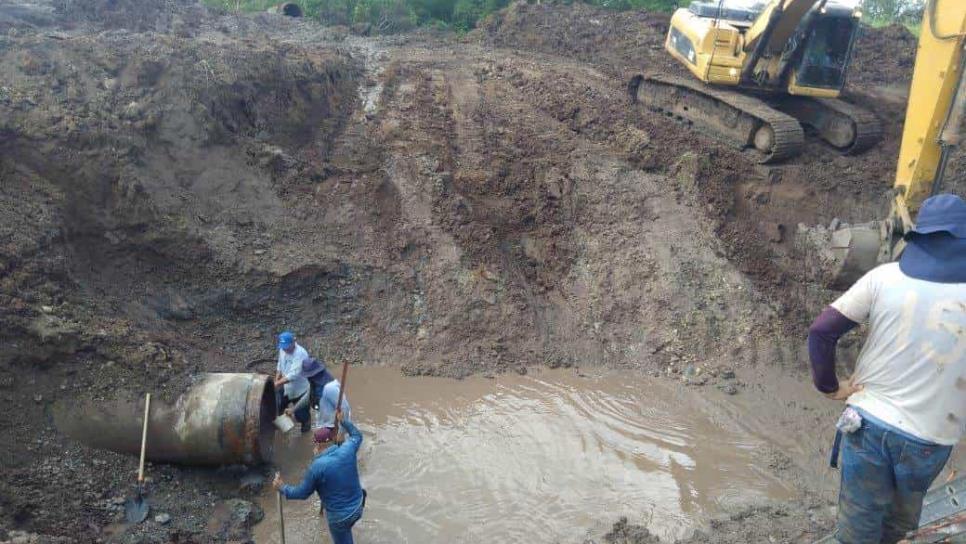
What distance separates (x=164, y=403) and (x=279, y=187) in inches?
172

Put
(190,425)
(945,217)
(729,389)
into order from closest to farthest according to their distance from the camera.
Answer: (945,217), (190,425), (729,389)

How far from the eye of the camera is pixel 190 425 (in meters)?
5.79

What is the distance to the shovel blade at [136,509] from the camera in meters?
5.33

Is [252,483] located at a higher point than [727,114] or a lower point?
lower

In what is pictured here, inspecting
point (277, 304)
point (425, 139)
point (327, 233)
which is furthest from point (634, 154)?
point (277, 304)

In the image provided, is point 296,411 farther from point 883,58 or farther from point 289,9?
point 883,58

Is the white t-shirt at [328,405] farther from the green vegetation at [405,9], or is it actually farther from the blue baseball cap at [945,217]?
the green vegetation at [405,9]

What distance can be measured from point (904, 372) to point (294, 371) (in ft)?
16.8

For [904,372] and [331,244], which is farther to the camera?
[331,244]

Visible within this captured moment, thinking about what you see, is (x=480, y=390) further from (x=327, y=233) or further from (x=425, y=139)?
(x=425, y=139)

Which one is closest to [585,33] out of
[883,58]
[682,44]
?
[682,44]

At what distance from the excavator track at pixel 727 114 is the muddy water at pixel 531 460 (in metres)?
4.73

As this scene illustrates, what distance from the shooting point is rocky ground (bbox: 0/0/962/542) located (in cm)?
580

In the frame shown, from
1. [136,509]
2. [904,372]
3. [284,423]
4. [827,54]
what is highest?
[827,54]
